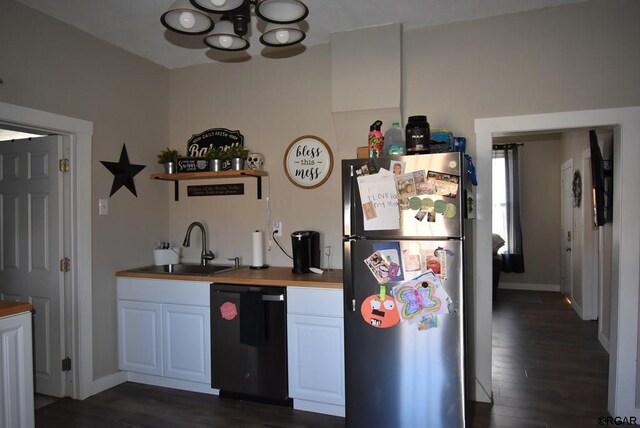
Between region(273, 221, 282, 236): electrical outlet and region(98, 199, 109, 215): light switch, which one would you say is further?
region(273, 221, 282, 236): electrical outlet

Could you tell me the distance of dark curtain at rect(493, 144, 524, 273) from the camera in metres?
6.85

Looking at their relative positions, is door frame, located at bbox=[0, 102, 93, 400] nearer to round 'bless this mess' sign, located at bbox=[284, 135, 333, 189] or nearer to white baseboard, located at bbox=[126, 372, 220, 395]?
white baseboard, located at bbox=[126, 372, 220, 395]

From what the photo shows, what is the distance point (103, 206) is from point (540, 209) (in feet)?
21.3

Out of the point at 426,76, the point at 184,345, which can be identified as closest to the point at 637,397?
the point at 426,76

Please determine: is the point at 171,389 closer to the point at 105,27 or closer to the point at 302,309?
the point at 302,309

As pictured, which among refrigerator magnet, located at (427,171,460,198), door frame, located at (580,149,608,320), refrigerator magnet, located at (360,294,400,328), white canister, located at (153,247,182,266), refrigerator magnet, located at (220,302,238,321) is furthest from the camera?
door frame, located at (580,149,608,320)

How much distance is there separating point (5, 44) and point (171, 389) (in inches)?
102

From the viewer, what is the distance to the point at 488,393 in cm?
286

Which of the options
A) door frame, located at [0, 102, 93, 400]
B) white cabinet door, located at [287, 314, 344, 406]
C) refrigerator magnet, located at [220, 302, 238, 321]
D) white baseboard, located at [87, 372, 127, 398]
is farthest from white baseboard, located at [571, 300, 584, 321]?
door frame, located at [0, 102, 93, 400]

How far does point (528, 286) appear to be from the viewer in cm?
696

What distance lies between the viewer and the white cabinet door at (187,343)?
9.90ft

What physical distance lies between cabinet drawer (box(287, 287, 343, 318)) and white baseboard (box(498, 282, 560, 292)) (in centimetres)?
539

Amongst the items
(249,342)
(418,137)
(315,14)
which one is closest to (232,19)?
(315,14)

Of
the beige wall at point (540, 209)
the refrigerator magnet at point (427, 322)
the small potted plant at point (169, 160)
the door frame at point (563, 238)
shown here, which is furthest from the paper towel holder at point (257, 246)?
the beige wall at point (540, 209)
